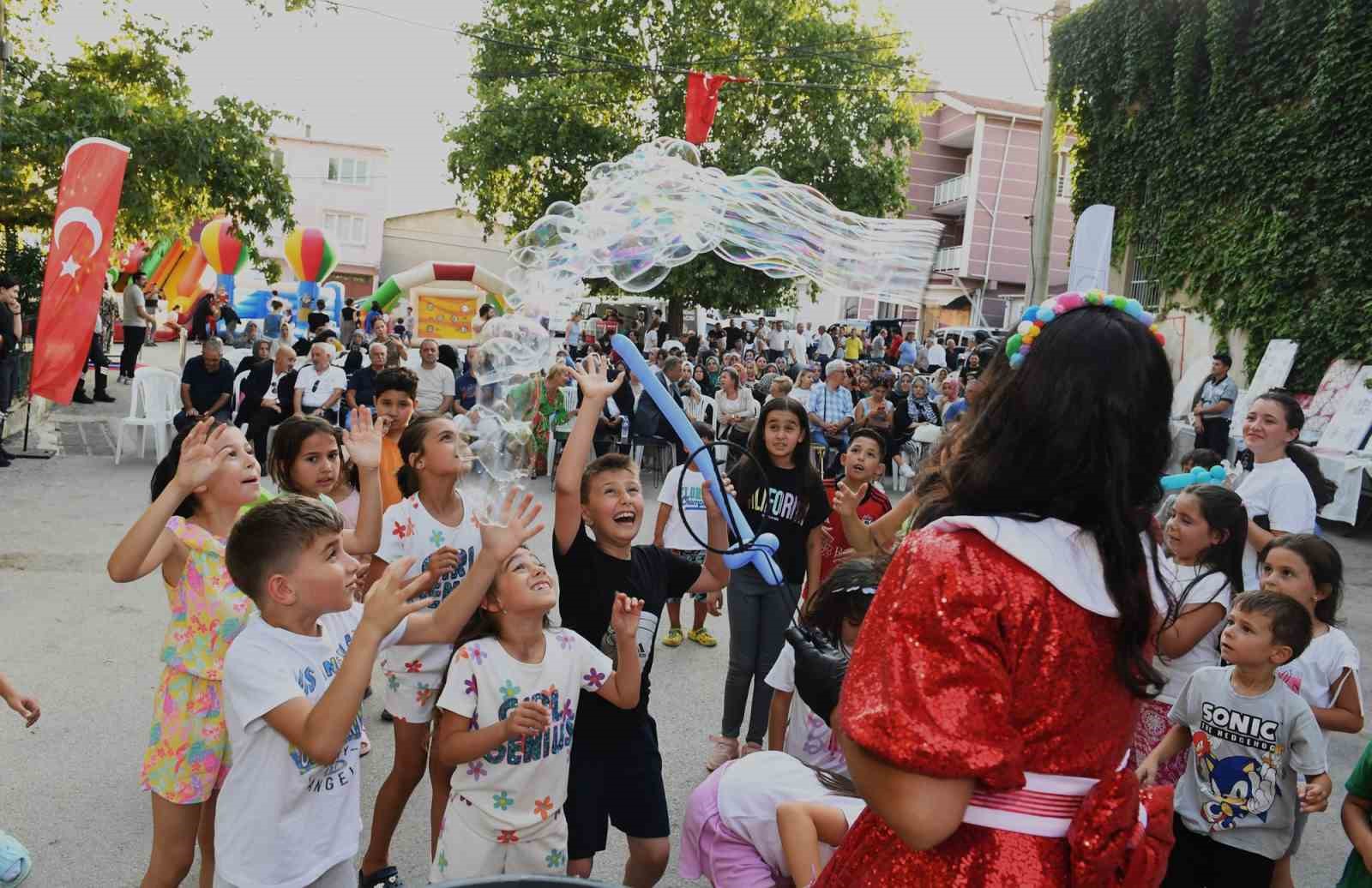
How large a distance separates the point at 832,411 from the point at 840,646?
10465 mm

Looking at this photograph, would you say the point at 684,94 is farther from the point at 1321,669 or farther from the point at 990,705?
the point at 990,705

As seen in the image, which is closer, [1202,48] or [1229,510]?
[1229,510]

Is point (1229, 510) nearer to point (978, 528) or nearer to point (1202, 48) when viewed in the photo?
point (978, 528)

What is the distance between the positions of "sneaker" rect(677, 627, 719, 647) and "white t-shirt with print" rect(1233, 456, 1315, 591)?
3261mm

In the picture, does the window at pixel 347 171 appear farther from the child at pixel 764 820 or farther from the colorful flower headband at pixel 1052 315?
the colorful flower headband at pixel 1052 315

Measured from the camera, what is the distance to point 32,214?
16609mm

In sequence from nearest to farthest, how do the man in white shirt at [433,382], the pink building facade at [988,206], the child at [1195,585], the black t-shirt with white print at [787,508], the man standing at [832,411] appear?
the child at [1195,585]
the black t-shirt with white print at [787,508]
the man in white shirt at [433,382]
the man standing at [832,411]
the pink building facade at [988,206]

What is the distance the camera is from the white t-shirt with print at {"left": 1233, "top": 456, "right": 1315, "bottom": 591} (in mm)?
5309

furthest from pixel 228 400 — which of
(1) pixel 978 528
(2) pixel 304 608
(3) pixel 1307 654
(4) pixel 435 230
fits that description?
(4) pixel 435 230

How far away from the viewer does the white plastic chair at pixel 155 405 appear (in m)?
12.7

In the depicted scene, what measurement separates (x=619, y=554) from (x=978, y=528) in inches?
90.6

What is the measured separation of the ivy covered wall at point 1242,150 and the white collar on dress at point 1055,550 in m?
14.4

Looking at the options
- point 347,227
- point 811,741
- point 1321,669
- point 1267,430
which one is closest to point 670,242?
point 811,741

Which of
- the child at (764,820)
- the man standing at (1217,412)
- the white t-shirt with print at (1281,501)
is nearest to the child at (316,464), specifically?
the child at (764,820)
